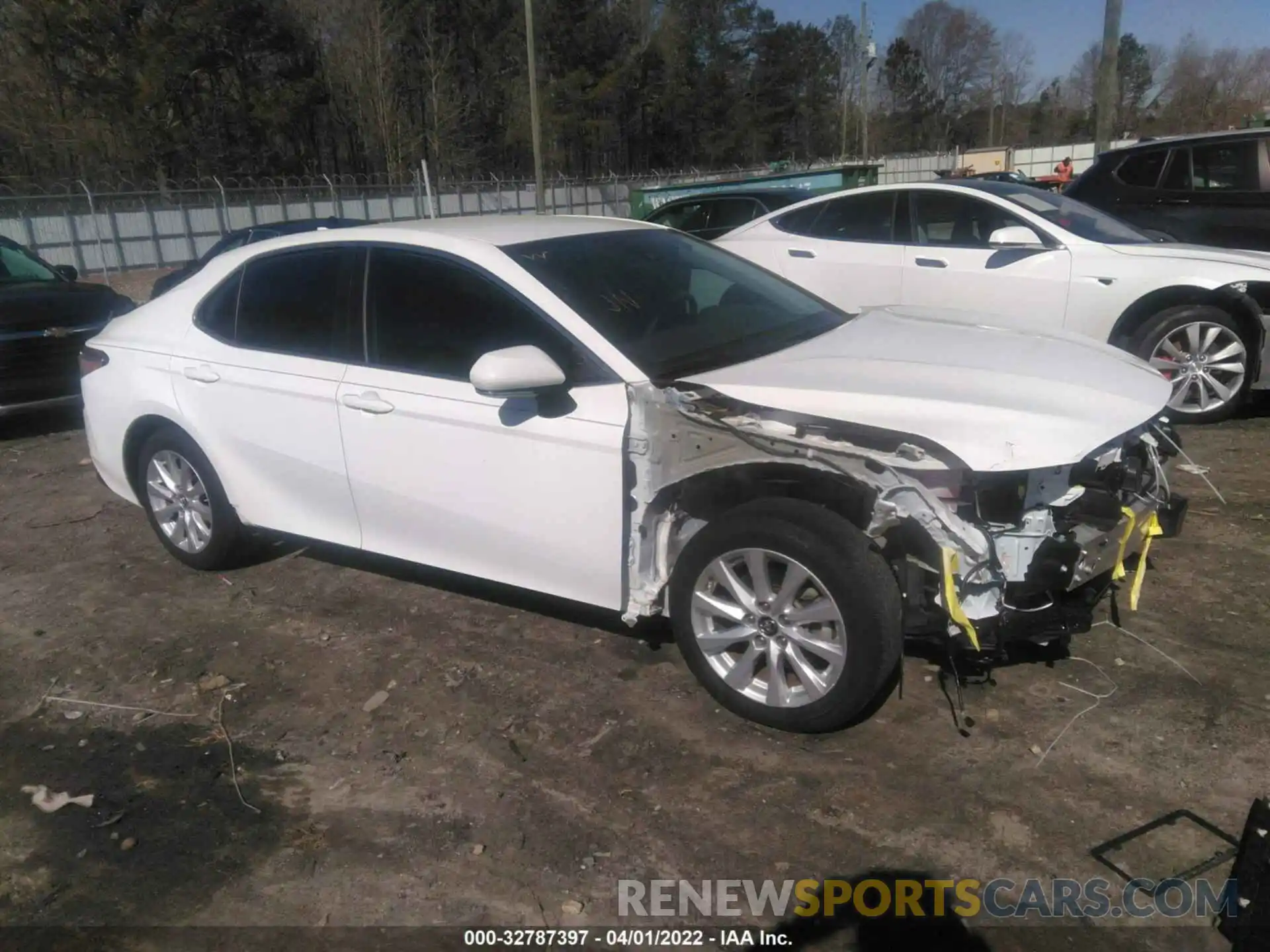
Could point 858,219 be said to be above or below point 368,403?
above

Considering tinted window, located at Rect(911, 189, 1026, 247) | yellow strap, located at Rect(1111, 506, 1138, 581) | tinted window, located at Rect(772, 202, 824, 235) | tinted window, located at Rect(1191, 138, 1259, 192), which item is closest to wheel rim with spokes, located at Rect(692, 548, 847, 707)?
yellow strap, located at Rect(1111, 506, 1138, 581)

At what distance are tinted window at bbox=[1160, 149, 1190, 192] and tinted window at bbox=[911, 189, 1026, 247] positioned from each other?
2297 mm

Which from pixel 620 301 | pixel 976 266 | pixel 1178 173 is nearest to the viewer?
pixel 620 301

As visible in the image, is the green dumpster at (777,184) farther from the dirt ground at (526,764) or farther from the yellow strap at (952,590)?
the yellow strap at (952,590)

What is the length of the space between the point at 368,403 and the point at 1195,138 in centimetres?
758

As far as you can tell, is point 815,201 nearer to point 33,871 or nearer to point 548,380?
point 548,380

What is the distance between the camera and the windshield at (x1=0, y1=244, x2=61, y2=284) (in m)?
8.92

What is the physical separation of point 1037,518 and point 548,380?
64.8 inches

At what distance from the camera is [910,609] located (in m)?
3.12

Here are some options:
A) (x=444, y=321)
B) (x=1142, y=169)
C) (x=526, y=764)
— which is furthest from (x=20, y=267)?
(x=1142, y=169)

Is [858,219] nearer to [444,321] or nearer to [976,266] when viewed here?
[976,266]

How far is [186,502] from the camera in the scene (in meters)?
5.00

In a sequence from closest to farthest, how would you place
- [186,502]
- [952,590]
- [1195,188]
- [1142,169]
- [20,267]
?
1. [952,590]
2. [186,502]
3. [1195,188]
4. [1142,169]
5. [20,267]

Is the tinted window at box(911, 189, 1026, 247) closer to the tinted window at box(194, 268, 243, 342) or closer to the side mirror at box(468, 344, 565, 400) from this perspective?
the side mirror at box(468, 344, 565, 400)
